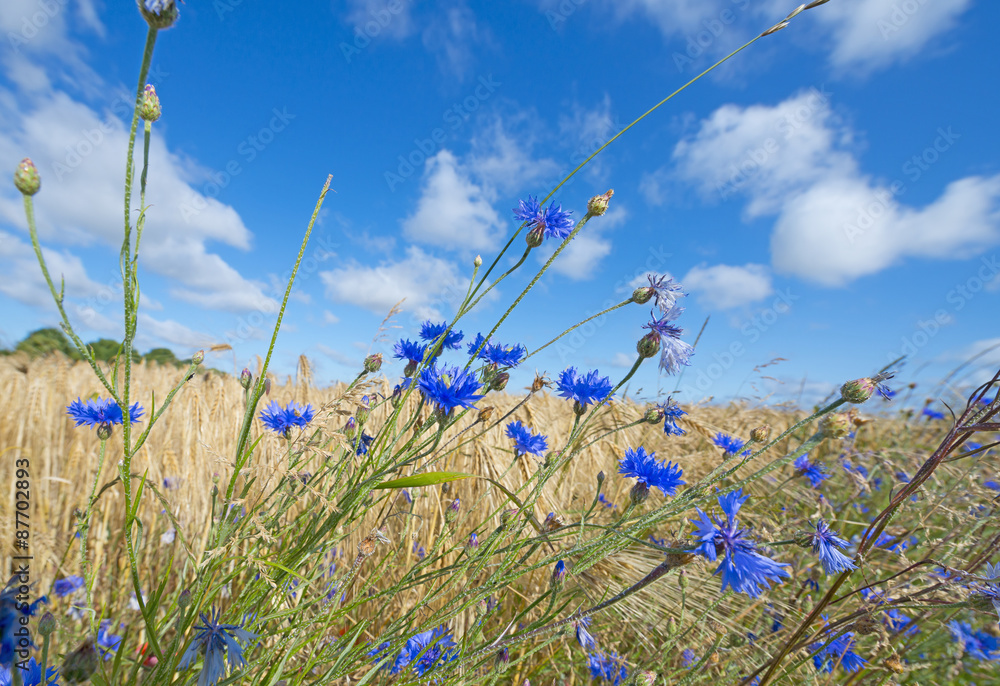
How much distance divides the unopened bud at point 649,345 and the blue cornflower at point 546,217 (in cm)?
45

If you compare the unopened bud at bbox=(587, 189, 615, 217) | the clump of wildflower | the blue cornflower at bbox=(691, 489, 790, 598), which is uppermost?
the clump of wildflower

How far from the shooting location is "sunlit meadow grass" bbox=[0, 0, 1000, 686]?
1.08 metres

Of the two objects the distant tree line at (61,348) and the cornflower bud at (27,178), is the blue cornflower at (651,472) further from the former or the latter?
the distant tree line at (61,348)

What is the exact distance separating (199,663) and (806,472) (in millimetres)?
2472

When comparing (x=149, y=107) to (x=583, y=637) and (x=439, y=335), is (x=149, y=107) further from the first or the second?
(x=583, y=637)

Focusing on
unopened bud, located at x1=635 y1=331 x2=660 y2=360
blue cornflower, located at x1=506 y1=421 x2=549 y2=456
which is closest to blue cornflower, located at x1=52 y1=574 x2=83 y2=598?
blue cornflower, located at x1=506 y1=421 x2=549 y2=456

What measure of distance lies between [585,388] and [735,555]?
2.25ft

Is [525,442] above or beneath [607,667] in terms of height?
above

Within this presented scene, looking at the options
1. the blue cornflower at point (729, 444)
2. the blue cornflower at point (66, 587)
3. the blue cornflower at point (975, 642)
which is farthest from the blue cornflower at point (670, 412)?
the blue cornflower at point (66, 587)

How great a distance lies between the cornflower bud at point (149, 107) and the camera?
30.2 inches

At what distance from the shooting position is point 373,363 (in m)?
1.58

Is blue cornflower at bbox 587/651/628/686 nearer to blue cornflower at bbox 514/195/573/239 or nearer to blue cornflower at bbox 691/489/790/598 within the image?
blue cornflower at bbox 691/489/790/598

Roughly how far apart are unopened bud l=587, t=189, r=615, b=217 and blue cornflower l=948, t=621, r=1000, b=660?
2.68m

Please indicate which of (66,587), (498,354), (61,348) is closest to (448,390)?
(498,354)
